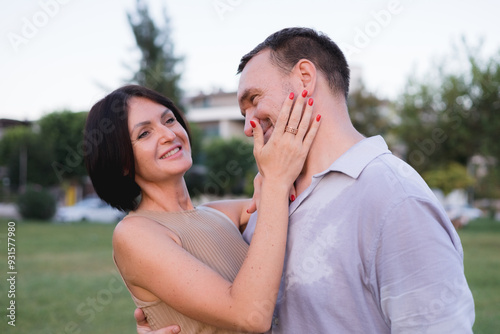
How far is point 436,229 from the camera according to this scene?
1642mm

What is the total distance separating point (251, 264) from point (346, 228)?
1.38 feet

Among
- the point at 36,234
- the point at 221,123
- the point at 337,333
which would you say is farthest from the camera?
the point at 221,123

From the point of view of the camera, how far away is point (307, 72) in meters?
2.19

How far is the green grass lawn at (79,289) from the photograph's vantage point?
7.11 metres

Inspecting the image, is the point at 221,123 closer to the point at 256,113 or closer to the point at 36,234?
the point at 36,234

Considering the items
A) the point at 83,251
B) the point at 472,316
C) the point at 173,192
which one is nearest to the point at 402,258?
the point at 472,316

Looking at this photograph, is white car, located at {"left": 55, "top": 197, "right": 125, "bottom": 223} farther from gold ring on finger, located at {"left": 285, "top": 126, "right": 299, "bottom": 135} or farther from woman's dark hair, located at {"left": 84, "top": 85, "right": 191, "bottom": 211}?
gold ring on finger, located at {"left": 285, "top": 126, "right": 299, "bottom": 135}

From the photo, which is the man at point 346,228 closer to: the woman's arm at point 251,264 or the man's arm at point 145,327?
the woman's arm at point 251,264

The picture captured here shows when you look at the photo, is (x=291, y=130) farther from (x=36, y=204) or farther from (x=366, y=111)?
(x=366, y=111)

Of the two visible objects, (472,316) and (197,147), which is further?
(197,147)

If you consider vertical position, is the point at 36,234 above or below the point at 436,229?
below

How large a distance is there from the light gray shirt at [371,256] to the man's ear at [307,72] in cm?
36

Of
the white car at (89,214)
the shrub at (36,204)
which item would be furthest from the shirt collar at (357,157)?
the white car at (89,214)

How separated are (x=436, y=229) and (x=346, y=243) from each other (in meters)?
0.33
